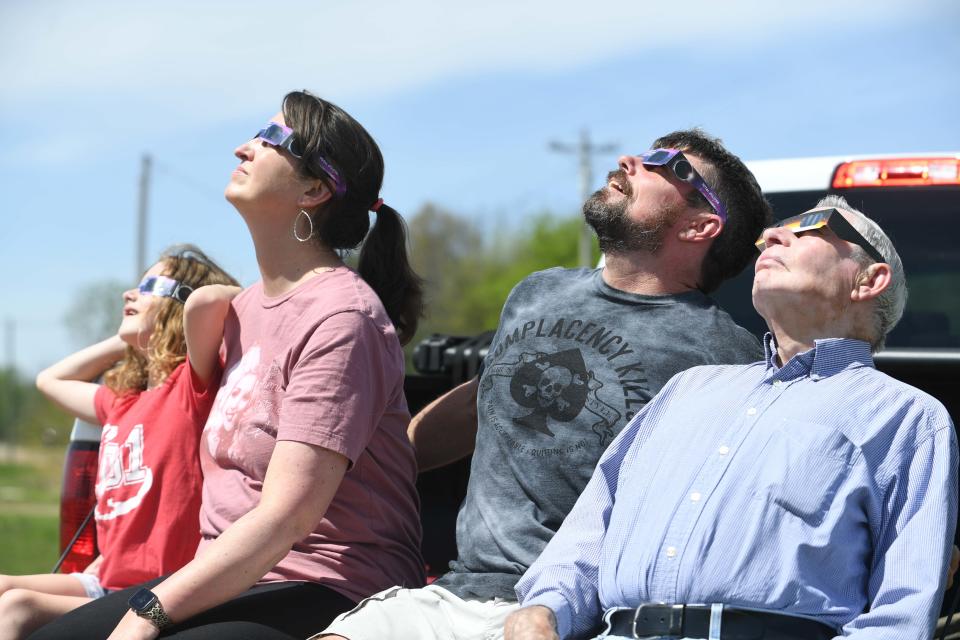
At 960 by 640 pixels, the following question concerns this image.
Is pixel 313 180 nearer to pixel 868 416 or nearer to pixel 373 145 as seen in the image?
pixel 373 145

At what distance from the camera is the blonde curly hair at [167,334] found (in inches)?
155

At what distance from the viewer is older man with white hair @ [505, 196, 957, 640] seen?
2.37 m

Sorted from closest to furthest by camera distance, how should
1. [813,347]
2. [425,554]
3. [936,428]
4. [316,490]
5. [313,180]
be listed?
1. [936,428]
2. [813,347]
3. [316,490]
4. [313,180]
5. [425,554]

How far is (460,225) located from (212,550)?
60.9m

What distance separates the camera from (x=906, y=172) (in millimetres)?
3742

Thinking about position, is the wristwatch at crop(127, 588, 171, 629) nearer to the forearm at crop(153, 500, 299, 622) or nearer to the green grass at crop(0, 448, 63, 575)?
the forearm at crop(153, 500, 299, 622)

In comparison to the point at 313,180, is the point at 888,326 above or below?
below

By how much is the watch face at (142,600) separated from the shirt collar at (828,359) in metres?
1.56

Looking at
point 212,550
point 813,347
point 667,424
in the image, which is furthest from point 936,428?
point 212,550

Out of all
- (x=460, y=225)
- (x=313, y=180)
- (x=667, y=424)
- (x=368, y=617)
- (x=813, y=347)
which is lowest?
(x=460, y=225)

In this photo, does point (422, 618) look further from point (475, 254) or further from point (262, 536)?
point (475, 254)

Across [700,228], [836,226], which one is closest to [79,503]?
[700,228]

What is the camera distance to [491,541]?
116 inches

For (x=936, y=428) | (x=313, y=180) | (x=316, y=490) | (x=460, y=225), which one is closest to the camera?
(x=936, y=428)
